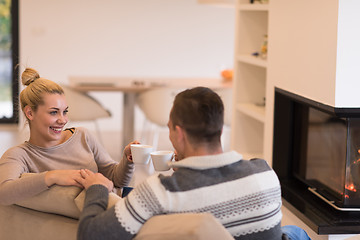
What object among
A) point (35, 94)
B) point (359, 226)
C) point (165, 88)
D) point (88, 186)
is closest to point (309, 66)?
point (359, 226)

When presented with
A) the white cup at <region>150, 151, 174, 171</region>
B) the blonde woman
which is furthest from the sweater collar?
the blonde woman

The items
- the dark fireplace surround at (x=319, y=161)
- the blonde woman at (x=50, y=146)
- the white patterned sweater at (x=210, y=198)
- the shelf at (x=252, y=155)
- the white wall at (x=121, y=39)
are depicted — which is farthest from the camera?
the white wall at (x=121, y=39)

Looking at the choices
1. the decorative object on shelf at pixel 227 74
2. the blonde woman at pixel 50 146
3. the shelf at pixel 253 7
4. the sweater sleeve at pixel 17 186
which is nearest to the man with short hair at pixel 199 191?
the sweater sleeve at pixel 17 186

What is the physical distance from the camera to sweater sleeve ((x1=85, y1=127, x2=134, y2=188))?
7.97ft

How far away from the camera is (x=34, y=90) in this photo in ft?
7.55

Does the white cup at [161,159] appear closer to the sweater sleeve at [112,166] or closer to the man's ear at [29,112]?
the sweater sleeve at [112,166]

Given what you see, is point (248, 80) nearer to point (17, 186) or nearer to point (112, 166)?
point (112, 166)

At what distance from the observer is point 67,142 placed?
2.38m

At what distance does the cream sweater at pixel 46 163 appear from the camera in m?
1.93

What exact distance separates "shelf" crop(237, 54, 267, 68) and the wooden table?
1.05 meters

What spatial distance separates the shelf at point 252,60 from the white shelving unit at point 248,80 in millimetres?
30

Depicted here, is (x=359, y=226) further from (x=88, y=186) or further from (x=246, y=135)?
(x=246, y=135)

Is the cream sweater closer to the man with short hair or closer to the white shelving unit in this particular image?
the man with short hair

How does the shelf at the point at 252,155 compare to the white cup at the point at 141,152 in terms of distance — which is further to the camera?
the shelf at the point at 252,155
